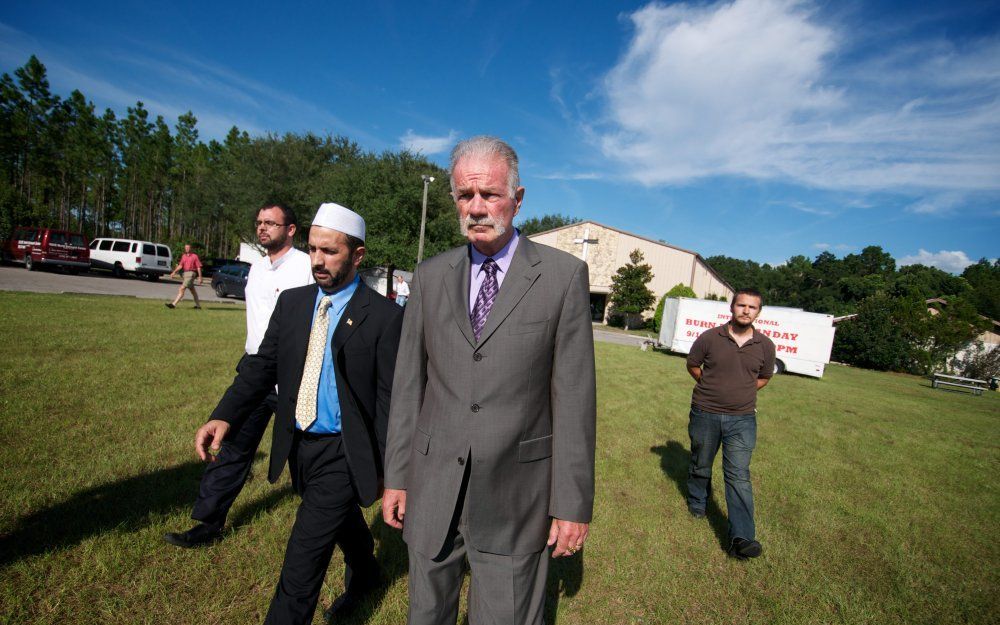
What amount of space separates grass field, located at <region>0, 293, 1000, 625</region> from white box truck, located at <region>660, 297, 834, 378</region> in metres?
10.3

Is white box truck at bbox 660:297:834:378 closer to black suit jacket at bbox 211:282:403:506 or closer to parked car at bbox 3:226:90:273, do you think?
black suit jacket at bbox 211:282:403:506

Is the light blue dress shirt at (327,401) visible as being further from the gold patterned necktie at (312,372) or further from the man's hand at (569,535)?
the man's hand at (569,535)

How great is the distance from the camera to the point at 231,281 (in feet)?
76.1

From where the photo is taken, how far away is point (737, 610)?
314cm

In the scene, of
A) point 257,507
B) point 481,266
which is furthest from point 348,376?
point 257,507

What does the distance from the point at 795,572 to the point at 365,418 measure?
155 inches

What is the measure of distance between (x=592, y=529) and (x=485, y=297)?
10.4ft

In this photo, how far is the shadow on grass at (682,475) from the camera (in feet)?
14.1

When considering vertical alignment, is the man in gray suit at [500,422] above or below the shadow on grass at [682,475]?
above

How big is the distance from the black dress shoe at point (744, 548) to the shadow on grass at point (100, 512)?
4.74 meters

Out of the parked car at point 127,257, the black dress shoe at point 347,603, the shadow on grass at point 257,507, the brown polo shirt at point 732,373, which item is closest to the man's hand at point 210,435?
the black dress shoe at point 347,603

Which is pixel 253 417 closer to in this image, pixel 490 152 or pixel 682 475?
pixel 490 152

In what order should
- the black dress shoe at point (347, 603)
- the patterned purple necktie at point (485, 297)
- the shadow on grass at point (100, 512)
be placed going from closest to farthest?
the patterned purple necktie at point (485, 297)
the black dress shoe at point (347, 603)
the shadow on grass at point (100, 512)

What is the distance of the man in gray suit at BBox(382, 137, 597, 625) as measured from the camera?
170 cm
